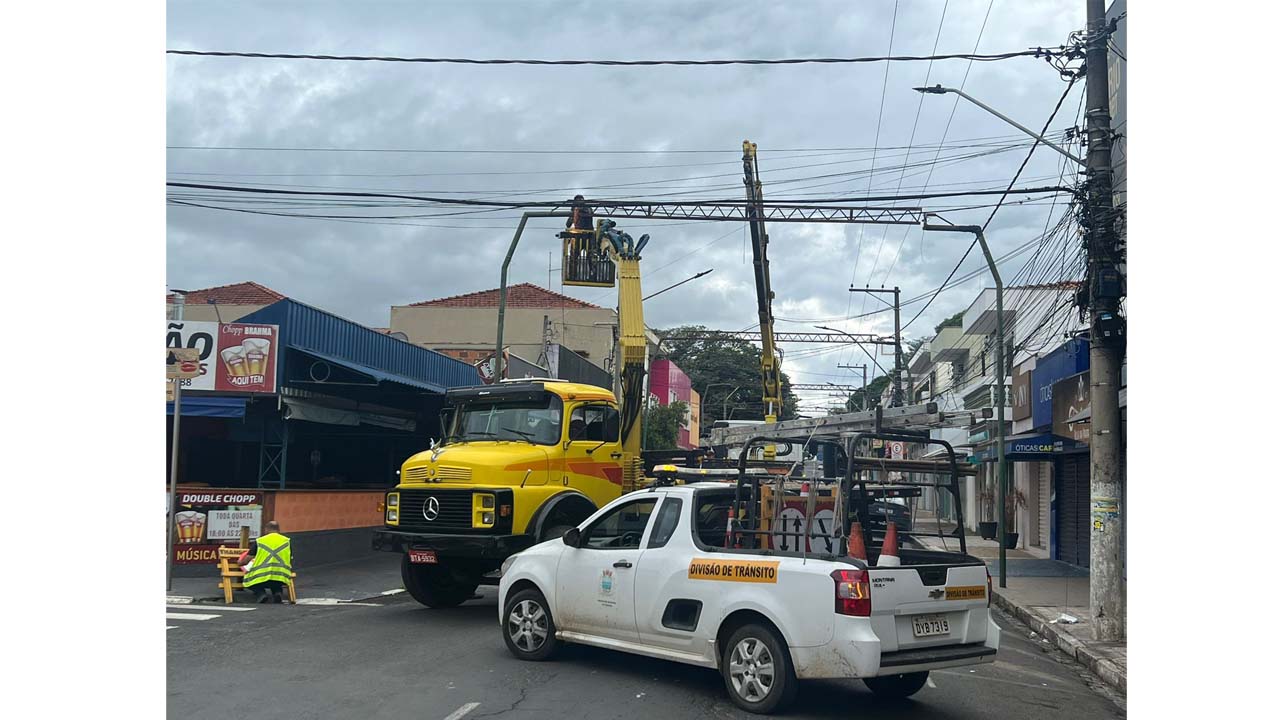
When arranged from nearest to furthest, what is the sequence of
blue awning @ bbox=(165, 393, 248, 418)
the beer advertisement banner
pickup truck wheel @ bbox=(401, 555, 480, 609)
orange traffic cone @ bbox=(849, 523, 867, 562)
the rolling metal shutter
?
1. orange traffic cone @ bbox=(849, 523, 867, 562)
2. pickup truck wheel @ bbox=(401, 555, 480, 609)
3. blue awning @ bbox=(165, 393, 248, 418)
4. the beer advertisement banner
5. the rolling metal shutter

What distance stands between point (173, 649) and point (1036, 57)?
41.6 ft

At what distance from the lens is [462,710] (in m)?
8.05

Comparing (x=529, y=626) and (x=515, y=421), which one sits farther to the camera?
(x=515, y=421)

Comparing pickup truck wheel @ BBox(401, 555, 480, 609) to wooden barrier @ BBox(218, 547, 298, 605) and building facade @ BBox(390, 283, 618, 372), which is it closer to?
wooden barrier @ BBox(218, 547, 298, 605)

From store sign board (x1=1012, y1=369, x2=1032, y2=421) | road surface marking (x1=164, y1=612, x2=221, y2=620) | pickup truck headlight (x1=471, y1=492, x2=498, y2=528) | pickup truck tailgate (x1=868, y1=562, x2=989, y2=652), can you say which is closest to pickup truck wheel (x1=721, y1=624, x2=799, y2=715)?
pickup truck tailgate (x1=868, y1=562, x2=989, y2=652)

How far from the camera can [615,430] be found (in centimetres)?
1498

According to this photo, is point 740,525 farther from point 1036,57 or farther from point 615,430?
point 1036,57

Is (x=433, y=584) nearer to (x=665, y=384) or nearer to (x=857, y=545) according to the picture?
(x=857, y=545)

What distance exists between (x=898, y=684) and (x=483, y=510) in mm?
5537

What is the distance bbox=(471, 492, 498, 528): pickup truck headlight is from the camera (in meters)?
12.6

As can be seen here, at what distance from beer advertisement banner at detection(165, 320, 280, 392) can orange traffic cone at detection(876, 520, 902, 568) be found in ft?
52.5

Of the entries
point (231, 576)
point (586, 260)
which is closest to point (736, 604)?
point (231, 576)

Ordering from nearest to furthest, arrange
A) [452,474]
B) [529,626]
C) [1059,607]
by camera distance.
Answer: [529,626], [452,474], [1059,607]

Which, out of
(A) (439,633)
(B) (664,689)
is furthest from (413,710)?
(A) (439,633)
